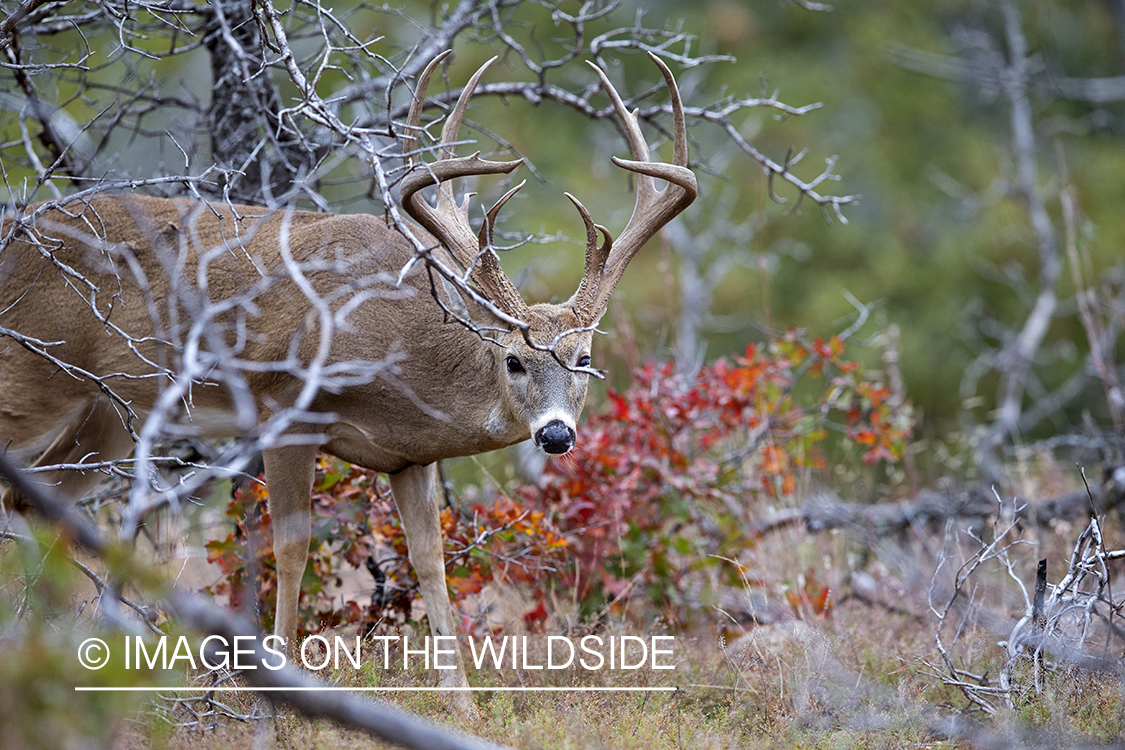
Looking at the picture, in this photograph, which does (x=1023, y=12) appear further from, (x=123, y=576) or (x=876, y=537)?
(x=123, y=576)

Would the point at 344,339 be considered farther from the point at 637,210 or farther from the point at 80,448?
the point at 80,448

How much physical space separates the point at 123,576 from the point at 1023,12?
19.2m

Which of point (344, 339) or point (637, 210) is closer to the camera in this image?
point (344, 339)

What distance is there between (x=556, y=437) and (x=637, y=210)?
126 cm

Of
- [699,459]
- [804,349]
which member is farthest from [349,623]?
[804,349]

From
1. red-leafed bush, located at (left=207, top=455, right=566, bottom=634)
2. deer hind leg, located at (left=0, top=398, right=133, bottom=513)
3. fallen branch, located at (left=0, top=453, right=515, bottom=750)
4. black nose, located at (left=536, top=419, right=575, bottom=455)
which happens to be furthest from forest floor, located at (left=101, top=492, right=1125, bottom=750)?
deer hind leg, located at (left=0, top=398, right=133, bottom=513)

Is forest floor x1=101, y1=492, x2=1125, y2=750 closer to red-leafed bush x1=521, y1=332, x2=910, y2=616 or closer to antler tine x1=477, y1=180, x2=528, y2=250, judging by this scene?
red-leafed bush x1=521, y1=332, x2=910, y2=616

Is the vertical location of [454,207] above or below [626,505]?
above

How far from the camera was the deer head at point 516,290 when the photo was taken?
450 centimetres

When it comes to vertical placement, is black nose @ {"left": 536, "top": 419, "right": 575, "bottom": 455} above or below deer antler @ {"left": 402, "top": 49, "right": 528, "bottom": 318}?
below

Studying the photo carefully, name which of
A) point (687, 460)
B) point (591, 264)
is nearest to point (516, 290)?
point (591, 264)

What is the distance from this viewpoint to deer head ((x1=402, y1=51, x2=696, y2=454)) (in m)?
4.50

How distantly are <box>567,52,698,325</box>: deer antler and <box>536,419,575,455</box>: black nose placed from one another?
540mm

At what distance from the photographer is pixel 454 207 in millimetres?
4945
